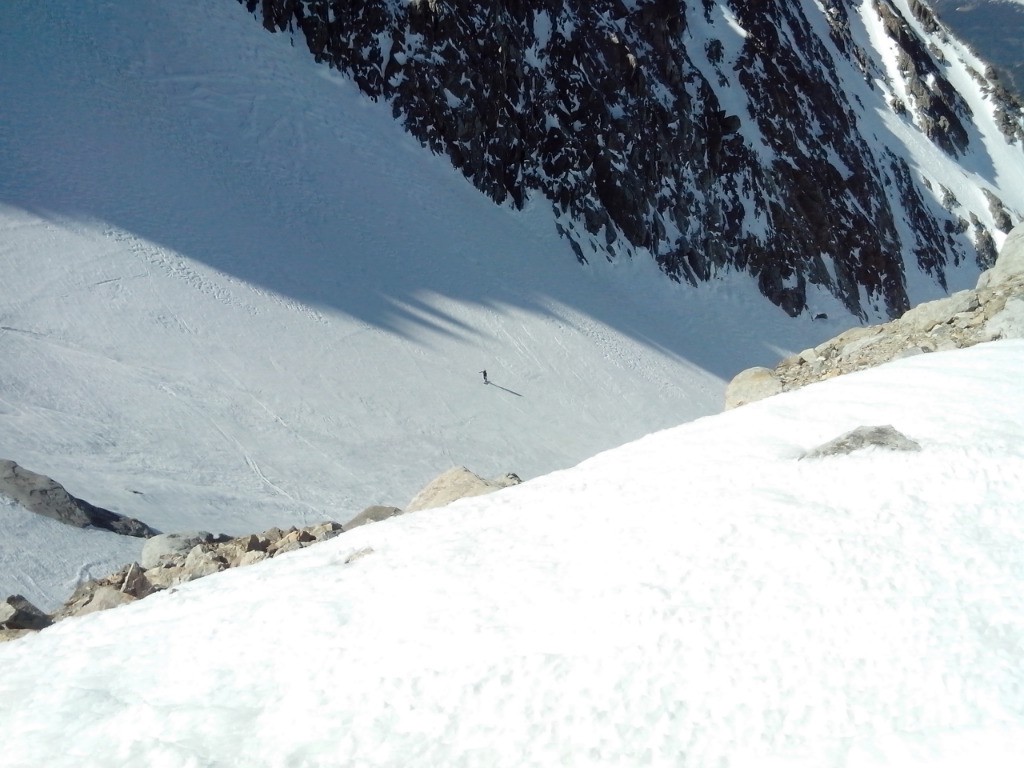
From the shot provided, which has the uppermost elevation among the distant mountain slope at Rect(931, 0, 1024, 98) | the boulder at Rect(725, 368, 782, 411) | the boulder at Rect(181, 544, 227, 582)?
the distant mountain slope at Rect(931, 0, 1024, 98)

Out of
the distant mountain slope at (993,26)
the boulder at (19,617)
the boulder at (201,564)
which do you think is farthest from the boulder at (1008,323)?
the distant mountain slope at (993,26)

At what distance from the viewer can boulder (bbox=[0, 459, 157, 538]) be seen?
960 cm

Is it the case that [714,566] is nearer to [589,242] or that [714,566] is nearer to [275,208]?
[275,208]

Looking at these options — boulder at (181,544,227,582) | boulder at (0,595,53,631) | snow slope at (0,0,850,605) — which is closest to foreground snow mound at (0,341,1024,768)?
boulder at (181,544,227,582)

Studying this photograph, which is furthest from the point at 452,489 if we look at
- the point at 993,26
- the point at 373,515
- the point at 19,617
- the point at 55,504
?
the point at 993,26

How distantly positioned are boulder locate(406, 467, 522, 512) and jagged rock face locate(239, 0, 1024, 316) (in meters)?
25.6

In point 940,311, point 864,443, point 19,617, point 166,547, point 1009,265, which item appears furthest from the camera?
point 1009,265

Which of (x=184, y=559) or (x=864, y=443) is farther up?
(x=864, y=443)

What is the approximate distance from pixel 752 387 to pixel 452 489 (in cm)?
426

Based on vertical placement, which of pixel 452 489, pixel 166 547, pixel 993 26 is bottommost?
pixel 166 547

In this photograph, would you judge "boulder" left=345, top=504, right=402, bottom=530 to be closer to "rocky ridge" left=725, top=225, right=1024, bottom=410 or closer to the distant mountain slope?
"rocky ridge" left=725, top=225, right=1024, bottom=410

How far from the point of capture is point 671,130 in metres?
39.2

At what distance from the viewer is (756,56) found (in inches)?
1806

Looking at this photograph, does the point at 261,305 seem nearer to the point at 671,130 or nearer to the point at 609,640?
the point at 609,640
